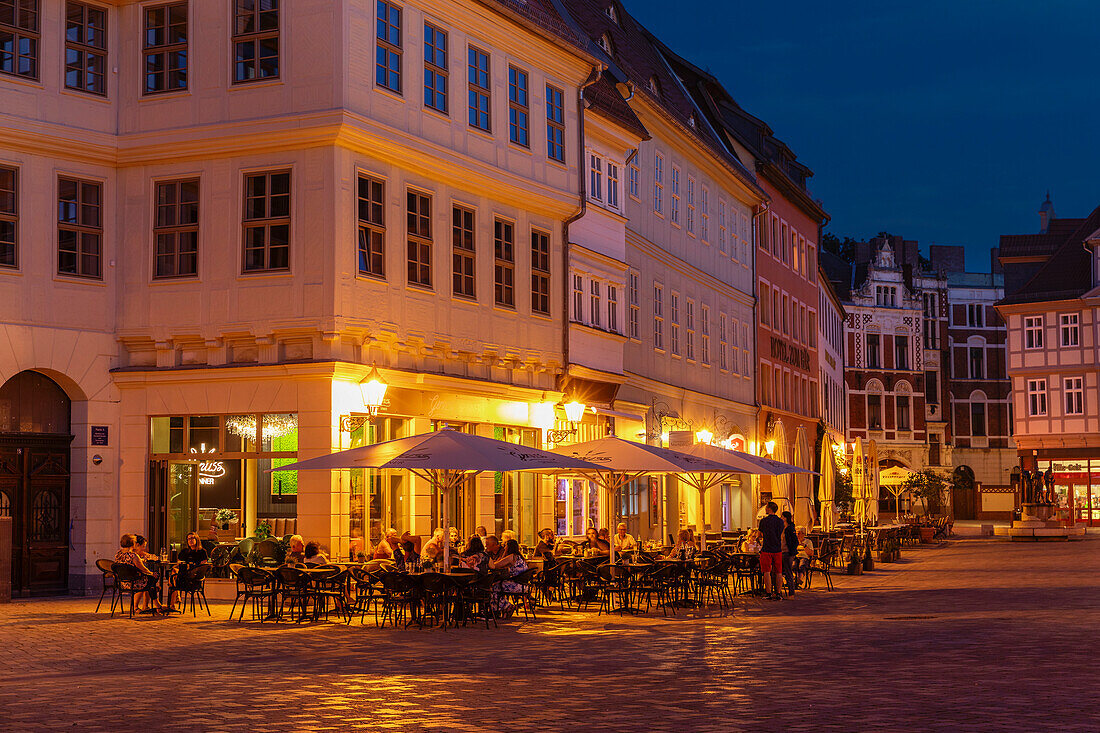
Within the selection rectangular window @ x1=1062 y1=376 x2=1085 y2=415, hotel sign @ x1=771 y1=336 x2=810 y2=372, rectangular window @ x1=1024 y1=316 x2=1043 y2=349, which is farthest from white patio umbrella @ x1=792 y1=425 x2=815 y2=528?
rectangular window @ x1=1024 y1=316 x2=1043 y2=349

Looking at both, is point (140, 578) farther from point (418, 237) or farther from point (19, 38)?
point (19, 38)

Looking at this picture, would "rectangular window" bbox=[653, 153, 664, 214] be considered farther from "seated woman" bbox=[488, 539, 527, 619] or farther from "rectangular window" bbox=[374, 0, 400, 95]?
"seated woman" bbox=[488, 539, 527, 619]

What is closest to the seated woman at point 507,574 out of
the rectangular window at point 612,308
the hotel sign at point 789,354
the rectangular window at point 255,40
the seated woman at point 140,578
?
the seated woman at point 140,578

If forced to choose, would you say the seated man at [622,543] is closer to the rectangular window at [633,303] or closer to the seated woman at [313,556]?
the seated woman at [313,556]

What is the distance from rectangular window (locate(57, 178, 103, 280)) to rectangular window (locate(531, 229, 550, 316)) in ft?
28.8

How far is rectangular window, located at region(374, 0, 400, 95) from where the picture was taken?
977 inches

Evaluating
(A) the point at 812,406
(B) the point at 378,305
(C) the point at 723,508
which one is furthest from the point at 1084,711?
(A) the point at 812,406

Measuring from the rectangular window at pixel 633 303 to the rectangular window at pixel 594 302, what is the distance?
246cm

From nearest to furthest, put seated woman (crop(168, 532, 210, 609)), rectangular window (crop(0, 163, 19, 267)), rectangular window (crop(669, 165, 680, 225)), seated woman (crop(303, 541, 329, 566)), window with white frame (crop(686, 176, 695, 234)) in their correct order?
seated woman (crop(303, 541, 329, 566))
seated woman (crop(168, 532, 210, 609))
rectangular window (crop(0, 163, 19, 267))
rectangular window (crop(669, 165, 680, 225))
window with white frame (crop(686, 176, 695, 234))

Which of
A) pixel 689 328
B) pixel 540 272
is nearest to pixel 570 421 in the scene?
pixel 540 272

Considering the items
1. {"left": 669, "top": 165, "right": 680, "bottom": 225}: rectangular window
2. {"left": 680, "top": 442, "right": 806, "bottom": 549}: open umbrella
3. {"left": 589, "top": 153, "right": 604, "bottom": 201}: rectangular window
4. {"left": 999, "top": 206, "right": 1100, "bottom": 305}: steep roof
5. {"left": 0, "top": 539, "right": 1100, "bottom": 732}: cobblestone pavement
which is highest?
{"left": 999, "top": 206, "right": 1100, "bottom": 305}: steep roof

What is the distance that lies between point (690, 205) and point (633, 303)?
685 cm

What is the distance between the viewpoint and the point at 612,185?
34.1 m

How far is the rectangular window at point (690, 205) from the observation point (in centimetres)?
4188
